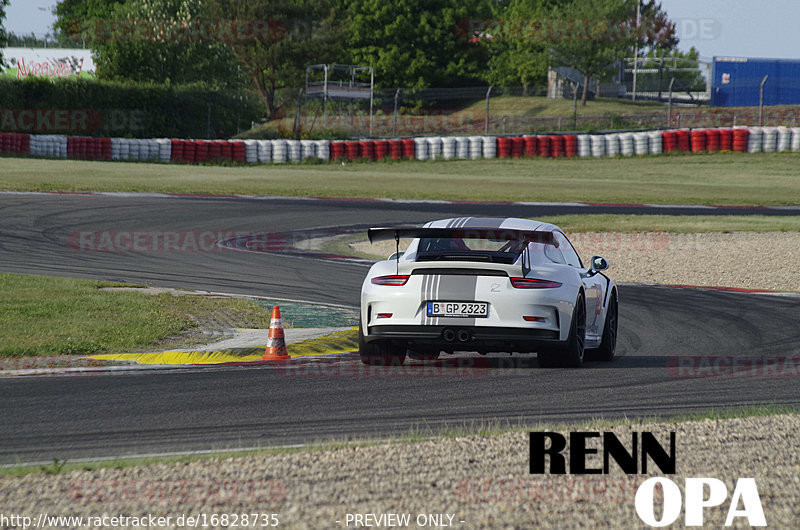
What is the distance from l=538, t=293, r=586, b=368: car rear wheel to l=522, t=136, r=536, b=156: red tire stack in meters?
39.2

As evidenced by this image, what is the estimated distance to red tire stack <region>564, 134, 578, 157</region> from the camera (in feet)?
157

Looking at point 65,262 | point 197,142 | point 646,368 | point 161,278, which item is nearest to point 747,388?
point 646,368

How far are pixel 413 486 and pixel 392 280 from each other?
141 inches

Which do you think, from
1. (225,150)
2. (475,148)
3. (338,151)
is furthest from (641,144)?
(225,150)

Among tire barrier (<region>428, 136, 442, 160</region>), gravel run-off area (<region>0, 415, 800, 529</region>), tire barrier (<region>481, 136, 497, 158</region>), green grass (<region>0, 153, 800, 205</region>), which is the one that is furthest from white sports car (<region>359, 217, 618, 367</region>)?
tire barrier (<region>481, 136, 497, 158</region>)

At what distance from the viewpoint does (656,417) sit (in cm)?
660

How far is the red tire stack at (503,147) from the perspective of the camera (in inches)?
1863

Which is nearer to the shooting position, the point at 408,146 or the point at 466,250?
the point at 466,250

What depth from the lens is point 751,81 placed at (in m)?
71.8

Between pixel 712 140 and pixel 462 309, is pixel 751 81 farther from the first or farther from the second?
pixel 462 309

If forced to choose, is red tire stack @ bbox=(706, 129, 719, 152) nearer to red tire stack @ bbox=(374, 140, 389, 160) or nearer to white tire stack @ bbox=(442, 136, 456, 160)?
white tire stack @ bbox=(442, 136, 456, 160)

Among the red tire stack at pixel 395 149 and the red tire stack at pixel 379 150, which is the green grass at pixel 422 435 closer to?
the red tire stack at pixel 379 150

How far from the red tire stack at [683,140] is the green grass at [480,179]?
0.50 meters

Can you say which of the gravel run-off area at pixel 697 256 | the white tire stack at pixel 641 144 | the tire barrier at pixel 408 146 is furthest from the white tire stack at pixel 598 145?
the gravel run-off area at pixel 697 256
